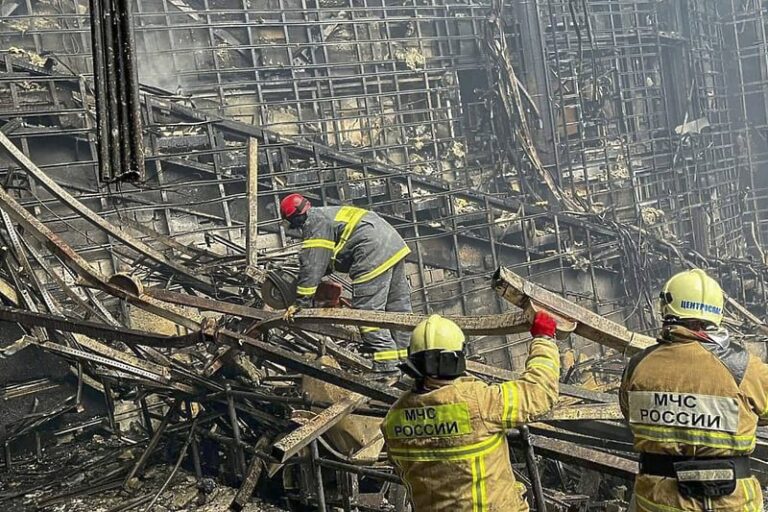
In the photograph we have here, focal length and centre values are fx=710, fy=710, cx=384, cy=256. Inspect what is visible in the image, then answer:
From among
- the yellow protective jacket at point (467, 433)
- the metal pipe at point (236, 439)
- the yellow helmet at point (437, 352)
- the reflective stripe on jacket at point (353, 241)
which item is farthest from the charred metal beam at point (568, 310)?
the reflective stripe on jacket at point (353, 241)

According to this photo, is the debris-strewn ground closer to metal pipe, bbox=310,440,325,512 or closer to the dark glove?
metal pipe, bbox=310,440,325,512

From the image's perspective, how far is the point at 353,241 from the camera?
6.04m

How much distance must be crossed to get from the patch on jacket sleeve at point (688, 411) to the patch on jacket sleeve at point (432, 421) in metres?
0.70

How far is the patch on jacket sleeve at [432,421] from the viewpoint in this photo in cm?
290

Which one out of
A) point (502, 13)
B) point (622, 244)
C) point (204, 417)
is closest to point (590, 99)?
point (502, 13)

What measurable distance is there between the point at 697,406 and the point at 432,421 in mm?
Answer: 1024

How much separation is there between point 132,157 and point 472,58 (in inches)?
455

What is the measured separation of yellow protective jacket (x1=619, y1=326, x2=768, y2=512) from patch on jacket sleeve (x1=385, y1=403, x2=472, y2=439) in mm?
688

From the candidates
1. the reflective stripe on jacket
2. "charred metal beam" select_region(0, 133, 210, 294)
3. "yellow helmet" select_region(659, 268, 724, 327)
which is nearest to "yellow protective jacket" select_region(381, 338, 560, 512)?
"yellow helmet" select_region(659, 268, 724, 327)

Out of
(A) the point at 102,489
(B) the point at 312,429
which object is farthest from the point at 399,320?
(A) the point at 102,489

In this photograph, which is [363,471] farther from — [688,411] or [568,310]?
[688,411]

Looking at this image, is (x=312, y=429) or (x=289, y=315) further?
(x=289, y=315)

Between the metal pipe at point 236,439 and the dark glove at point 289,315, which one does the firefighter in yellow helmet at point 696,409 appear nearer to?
the dark glove at point 289,315

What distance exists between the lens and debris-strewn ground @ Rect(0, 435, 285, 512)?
17.5ft
